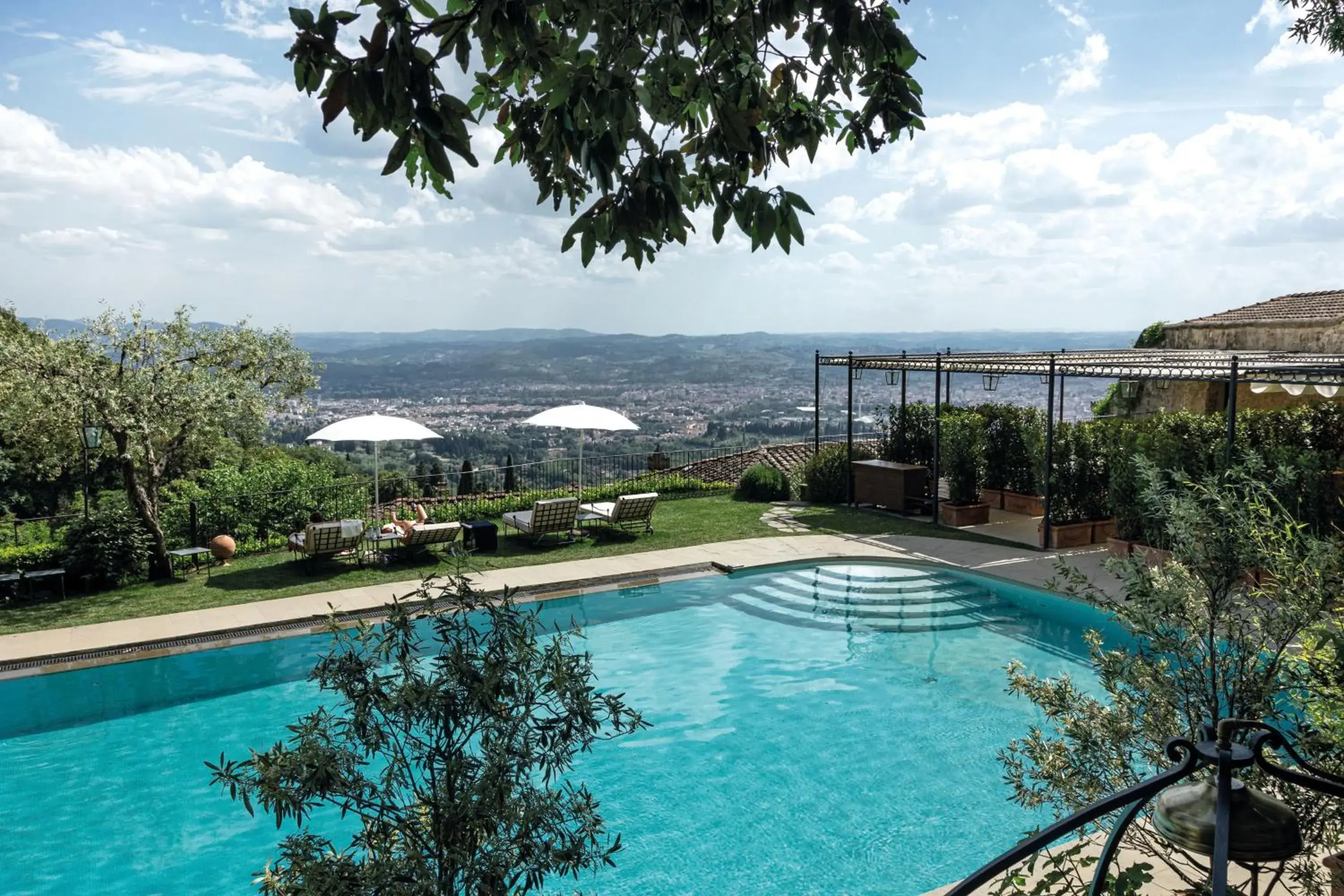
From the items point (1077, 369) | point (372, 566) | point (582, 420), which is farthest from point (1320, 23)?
point (372, 566)

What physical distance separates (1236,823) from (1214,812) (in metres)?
0.10

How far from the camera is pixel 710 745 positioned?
7789mm

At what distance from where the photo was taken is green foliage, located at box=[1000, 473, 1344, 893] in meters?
3.57

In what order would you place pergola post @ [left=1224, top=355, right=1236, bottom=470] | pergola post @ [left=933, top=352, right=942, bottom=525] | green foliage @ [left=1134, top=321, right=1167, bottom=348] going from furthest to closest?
green foliage @ [left=1134, top=321, right=1167, bottom=348] → pergola post @ [left=933, top=352, right=942, bottom=525] → pergola post @ [left=1224, top=355, right=1236, bottom=470]

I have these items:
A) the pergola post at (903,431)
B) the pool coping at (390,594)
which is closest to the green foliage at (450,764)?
the pool coping at (390,594)

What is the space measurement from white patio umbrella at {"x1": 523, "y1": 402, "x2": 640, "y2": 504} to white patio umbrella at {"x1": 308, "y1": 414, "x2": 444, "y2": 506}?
1.95 m

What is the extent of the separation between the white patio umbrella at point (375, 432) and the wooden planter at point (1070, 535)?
9.22 m

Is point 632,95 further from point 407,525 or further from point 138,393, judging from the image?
point 407,525

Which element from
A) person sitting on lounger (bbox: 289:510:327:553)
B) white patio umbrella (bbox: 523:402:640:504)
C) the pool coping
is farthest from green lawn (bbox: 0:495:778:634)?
white patio umbrella (bbox: 523:402:640:504)

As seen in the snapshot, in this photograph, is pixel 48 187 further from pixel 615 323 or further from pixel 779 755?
pixel 615 323

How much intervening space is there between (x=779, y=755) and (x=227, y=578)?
8.38 meters

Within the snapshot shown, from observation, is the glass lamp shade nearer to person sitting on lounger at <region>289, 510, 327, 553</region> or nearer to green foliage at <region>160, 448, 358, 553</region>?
person sitting on lounger at <region>289, 510, 327, 553</region>

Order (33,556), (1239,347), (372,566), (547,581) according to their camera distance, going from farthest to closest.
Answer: (1239,347) → (372,566) → (547,581) → (33,556)

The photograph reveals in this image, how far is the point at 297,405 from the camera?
70.3 ft
